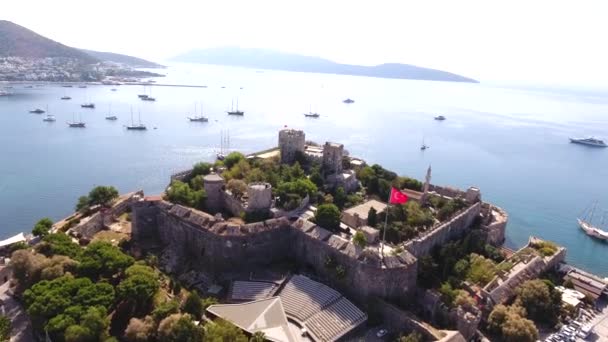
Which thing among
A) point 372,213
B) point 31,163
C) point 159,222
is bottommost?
point 31,163

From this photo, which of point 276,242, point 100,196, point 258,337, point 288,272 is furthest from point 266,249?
point 100,196

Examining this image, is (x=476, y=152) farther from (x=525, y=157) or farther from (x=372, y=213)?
(x=372, y=213)

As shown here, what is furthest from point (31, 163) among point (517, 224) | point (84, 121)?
point (517, 224)

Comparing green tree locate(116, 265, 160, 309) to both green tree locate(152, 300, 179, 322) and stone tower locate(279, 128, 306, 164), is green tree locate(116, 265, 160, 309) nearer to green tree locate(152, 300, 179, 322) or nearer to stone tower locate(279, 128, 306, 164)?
green tree locate(152, 300, 179, 322)

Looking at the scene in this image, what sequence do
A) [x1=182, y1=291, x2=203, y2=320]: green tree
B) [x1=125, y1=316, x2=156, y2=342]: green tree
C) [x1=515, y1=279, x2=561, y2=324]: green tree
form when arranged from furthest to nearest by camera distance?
[x1=515, y1=279, x2=561, y2=324]: green tree
[x1=182, y1=291, x2=203, y2=320]: green tree
[x1=125, y1=316, x2=156, y2=342]: green tree

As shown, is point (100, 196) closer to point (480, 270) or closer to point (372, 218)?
point (372, 218)

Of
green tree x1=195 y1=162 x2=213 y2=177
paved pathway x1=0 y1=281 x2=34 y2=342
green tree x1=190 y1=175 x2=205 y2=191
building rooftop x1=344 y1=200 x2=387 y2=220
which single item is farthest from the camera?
green tree x1=195 y1=162 x2=213 y2=177

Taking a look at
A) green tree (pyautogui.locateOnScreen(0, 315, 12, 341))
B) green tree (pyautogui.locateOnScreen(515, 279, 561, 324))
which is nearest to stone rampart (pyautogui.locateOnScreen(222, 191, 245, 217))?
green tree (pyautogui.locateOnScreen(0, 315, 12, 341))
